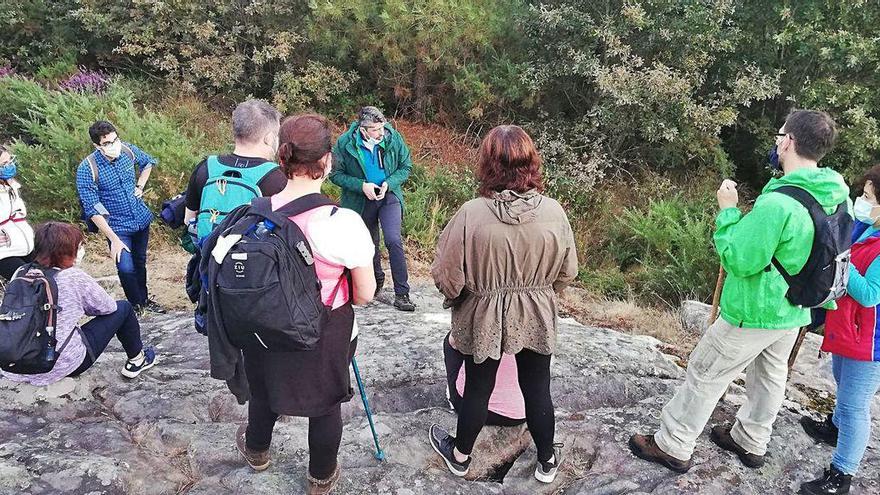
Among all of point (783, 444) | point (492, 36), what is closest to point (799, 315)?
point (783, 444)

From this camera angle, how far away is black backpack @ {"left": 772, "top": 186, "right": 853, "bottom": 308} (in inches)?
103

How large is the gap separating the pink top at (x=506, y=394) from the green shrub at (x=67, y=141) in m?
5.80

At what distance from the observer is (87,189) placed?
14.6 feet

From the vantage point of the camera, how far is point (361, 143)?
477 centimetres

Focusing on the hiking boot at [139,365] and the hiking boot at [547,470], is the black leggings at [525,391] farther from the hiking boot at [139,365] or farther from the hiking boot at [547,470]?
the hiking boot at [139,365]

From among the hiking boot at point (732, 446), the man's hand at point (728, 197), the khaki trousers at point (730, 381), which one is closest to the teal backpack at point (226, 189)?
the man's hand at point (728, 197)

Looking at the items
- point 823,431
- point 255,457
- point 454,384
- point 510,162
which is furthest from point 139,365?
point 823,431

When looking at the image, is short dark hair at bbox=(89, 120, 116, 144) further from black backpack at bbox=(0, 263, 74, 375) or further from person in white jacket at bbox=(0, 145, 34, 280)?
black backpack at bbox=(0, 263, 74, 375)

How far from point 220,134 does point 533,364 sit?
326 inches

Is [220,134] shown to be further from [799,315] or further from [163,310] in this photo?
[799,315]

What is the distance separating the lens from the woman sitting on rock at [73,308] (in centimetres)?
321

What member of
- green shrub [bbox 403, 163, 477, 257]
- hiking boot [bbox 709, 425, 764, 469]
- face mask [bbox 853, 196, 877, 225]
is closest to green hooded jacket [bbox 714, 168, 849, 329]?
face mask [bbox 853, 196, 877, 225]

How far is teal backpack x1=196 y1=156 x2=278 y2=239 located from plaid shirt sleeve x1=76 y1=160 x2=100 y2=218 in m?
1.80

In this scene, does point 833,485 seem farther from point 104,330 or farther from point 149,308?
point 149,308
